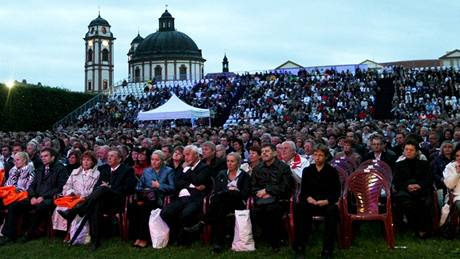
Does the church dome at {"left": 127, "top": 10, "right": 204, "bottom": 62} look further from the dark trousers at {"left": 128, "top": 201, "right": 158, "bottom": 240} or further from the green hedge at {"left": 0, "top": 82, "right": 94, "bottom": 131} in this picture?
the dark trousers at {"left": 128, "top": 201, "right": 158, "bottom": 240}

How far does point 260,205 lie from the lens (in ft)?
23.7

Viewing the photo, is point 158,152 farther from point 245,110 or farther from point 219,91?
point 219,91

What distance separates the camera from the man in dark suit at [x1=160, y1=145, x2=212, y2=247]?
25.0ft

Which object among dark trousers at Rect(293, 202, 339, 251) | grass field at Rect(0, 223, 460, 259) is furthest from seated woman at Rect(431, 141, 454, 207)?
dark trousers at Rect(293, 202, 339, 251)

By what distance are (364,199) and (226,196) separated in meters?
1.82

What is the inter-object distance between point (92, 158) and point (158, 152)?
3.32ft

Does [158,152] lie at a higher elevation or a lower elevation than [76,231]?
higher

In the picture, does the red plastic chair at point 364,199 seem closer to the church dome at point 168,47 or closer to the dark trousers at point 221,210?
the dark trousers at point 221,210

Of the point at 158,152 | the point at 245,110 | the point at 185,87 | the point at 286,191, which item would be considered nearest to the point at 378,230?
the point at 286,191

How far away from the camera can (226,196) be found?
7445mm

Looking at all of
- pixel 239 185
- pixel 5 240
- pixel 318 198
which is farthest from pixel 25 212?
pixel 318 198

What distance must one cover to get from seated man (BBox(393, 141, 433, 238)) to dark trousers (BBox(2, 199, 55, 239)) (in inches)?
199

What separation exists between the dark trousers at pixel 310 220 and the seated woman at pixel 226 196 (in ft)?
2.80

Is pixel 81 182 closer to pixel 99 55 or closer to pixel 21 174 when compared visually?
pixel 21 174
